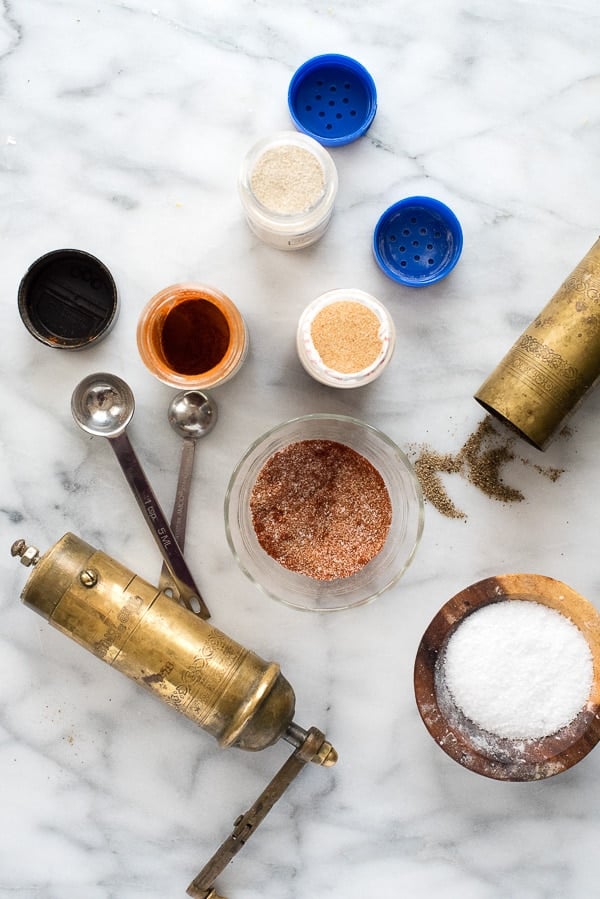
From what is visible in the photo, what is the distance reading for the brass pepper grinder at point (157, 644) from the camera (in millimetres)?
1195

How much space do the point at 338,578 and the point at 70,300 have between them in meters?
0.65

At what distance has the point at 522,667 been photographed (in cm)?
123

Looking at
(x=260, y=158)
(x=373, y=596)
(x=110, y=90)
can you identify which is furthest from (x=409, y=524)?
(x=110, y=90)

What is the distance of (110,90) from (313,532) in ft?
2.76

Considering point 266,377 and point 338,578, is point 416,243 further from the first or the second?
point 338,578

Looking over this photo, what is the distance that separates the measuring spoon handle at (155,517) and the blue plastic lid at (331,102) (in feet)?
2.05

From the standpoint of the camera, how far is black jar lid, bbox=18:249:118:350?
1353 mm

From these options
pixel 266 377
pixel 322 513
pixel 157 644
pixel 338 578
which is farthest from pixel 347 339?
pixel 157 644

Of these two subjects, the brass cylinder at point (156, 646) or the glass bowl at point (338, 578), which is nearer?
the brass cylinder at point (156, 646)

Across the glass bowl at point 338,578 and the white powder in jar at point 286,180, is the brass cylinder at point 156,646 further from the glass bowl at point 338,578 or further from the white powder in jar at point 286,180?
the white powder in jar at point 286,180

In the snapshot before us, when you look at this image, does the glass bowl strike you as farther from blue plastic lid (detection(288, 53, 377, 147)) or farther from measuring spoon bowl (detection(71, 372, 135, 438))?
blue plastic lid (detection(288, 53, 377, 147))

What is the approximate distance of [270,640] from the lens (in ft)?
4.53

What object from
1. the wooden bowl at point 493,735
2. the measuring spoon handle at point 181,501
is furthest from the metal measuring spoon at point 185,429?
the wooden bowl at point 493,735

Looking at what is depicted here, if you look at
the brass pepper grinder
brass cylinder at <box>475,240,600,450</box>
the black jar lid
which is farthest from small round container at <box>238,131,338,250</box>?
the brass pepper grinder
